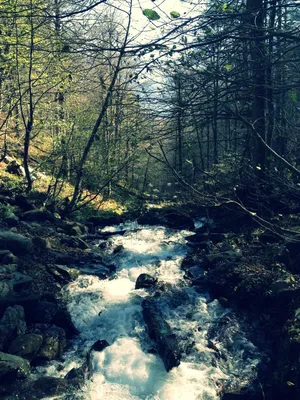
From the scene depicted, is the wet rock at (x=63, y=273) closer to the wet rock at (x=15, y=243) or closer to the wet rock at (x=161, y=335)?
the wet rock at (x=15, y=243)

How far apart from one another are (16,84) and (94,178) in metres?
4.34

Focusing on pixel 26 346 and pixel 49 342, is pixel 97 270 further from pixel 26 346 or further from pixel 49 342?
pixel 26 346

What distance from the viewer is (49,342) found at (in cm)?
598

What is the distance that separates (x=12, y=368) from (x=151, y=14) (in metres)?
5.14

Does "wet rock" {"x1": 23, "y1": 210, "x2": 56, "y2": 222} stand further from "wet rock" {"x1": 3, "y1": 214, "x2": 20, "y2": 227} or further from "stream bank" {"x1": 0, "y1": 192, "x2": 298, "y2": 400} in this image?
"wet rock" {"x1": 3, "y1": 214, "x2": 20, "y2": 227}

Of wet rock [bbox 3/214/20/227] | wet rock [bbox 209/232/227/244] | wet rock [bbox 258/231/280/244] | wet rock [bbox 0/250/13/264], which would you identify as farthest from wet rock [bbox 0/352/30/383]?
wet rock [bbox 209/232/227/244]

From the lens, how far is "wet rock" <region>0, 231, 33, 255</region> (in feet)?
27.6

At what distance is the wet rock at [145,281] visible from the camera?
8383 mm

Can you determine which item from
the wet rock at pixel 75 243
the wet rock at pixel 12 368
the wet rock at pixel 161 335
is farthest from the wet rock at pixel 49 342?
the wet rock at pixel 75 243

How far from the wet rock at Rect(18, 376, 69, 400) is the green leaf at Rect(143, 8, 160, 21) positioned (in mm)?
5100

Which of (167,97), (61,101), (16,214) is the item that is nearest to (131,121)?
(167,97)

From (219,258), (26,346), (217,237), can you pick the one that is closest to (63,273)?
(26,346)

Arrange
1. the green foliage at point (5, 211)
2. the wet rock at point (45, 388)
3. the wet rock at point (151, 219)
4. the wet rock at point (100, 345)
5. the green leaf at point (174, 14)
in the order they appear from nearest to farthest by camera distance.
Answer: the green leaf at point (174, 14) < the wet rock at point (45, 388) < the wet rock at point (100, 345) < the green foliage at point (5, 211) < the wet rock at point (151, 219)

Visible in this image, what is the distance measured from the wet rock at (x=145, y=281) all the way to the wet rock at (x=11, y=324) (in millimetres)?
2920
